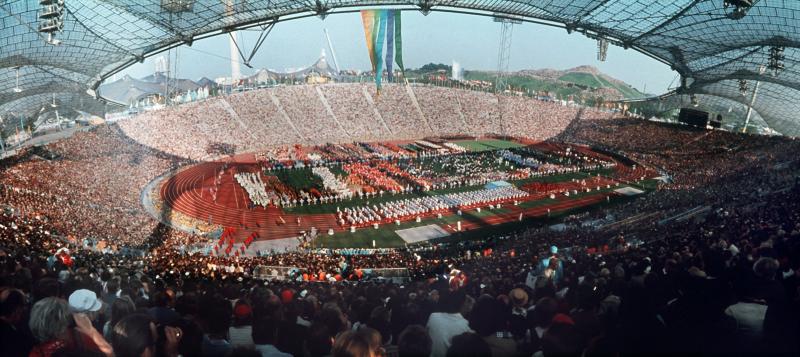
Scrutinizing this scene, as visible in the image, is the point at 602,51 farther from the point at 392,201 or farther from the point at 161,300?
the point at 161,300

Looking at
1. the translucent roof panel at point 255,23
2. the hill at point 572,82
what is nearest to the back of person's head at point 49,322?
the translucent roof panel at point 255,23

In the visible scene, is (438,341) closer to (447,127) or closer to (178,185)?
(178,185)

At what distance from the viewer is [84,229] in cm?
1962

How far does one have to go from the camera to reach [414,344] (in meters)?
3.35

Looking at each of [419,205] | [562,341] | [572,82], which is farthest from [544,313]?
[572,82]

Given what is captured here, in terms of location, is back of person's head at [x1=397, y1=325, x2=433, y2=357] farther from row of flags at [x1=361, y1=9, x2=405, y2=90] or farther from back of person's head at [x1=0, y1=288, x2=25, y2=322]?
row of flags at [x1=361, y1=9, x2=405, y2=90]

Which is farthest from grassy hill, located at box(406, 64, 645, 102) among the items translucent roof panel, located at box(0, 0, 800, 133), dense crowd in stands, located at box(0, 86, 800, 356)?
→ dense crowd in stands, located at box(0, 86, 800, 356)

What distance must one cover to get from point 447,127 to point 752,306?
205 ft

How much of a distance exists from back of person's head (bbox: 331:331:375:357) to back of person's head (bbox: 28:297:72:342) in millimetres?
2159

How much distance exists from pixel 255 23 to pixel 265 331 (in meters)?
14.6

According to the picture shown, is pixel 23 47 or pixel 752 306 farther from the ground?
pixel 23 47

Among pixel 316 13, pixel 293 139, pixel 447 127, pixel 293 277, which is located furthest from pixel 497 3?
pixel 447 127

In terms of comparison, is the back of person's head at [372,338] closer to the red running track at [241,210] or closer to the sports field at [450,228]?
the sports field at [450,228]

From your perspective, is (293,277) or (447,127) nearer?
(293,277)
